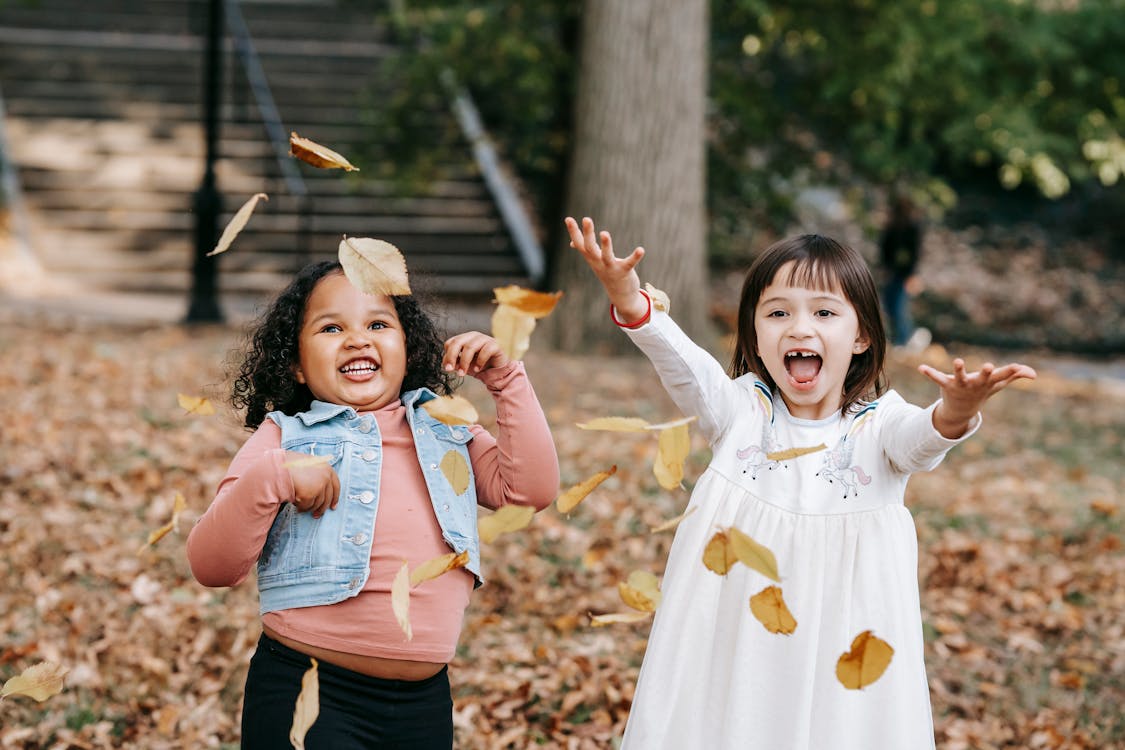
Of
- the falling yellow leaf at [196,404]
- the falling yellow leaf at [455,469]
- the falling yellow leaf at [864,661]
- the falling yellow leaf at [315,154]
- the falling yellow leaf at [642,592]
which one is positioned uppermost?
the falling yellow leaf at [315,154]

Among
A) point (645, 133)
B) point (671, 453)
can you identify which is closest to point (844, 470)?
point (671, 453)

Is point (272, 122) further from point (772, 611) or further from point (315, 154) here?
point (772, 611)

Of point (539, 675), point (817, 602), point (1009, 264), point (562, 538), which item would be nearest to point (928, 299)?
point (1009, 264)

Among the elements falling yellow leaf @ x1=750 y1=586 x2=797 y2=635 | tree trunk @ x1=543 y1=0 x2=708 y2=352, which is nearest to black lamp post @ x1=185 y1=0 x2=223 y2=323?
tree trunk @ x1=543 y1=0 x2=708 y2=352

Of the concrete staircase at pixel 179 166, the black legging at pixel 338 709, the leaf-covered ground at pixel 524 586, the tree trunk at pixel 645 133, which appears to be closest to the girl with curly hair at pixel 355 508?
the black legging at pixel 338 709

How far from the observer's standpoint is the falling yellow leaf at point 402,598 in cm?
231

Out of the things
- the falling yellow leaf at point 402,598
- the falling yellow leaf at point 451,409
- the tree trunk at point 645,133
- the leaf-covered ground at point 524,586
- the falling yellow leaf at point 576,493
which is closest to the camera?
the falling yellow leaf at point 402,598

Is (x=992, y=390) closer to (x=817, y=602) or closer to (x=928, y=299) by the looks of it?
(x=817, y=602)

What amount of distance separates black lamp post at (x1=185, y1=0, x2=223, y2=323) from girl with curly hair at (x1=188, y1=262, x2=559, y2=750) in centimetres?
869

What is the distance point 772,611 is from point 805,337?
57 centimetres

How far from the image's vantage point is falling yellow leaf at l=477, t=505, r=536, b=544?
2355mm

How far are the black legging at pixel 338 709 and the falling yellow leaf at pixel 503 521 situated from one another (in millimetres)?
386

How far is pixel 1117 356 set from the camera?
51.5 ft

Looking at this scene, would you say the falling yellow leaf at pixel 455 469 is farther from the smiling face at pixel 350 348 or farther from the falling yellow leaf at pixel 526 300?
the falling yellow leaf at pixel 526 300
